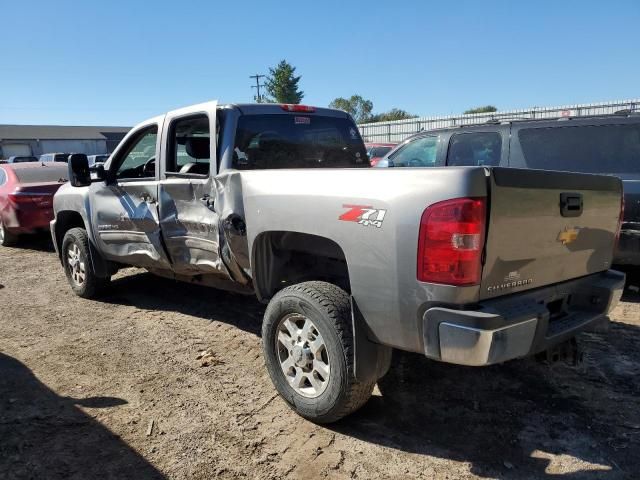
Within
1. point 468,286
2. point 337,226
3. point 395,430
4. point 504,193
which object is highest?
point 504,193

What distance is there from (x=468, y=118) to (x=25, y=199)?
57.9 feet

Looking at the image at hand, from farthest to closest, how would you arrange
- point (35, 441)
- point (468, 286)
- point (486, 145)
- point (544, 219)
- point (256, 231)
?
point (486, 145) < point (256, 231) < point (35, 441) < point (544, 219) < point (468, 286)

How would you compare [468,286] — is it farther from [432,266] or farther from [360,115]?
[360,115]

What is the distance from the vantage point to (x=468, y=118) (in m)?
21.3

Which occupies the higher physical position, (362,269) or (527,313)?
(362,269)

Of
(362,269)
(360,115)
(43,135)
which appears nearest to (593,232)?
(362,269)

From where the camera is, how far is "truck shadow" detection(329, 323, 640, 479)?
8.73 ft

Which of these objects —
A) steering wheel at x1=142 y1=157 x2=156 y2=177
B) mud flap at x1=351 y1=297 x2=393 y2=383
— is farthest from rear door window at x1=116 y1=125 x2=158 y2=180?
mud flap at x1=351 y1=297 x2=393 y2=383

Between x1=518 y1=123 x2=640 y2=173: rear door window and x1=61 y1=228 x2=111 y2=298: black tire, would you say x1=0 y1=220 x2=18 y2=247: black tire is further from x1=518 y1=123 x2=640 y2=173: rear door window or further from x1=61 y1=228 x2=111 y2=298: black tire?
x1=518 y1=123 x2=640 y2=173: rear door window

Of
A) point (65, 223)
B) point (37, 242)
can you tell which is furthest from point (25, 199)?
point (65, 223)

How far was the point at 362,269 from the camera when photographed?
2654 millimetres

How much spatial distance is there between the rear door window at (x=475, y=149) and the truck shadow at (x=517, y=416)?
2804 mm

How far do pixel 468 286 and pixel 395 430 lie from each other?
1141mm

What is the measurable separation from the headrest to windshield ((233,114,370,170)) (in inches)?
13.4
